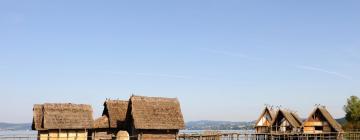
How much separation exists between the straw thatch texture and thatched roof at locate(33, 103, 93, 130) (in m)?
0.90

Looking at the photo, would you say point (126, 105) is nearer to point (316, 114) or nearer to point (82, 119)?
point (82, 119)

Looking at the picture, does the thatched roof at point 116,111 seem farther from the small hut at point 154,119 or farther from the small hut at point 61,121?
the small hut at point 154,119

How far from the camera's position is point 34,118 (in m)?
38.0

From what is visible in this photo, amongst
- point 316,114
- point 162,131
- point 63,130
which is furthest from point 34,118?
point 316,114

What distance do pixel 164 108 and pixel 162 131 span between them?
2.32m

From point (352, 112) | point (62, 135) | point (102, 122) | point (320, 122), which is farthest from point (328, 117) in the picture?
point (62, 135)

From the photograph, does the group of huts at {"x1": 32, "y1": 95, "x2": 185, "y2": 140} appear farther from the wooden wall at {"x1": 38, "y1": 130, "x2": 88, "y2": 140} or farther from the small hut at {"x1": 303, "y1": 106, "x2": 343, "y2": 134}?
the small hut at {"x1": 303, "y1": 106, "x2": 343, "y2": 134}

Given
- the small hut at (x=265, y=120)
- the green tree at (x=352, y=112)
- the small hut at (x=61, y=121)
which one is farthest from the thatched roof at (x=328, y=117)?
the small hut at (x=61, y=121)

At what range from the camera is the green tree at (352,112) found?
6372cm

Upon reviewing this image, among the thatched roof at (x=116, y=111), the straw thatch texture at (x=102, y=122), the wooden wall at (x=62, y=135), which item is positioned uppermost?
the thatched roof at (x=116, y=111)

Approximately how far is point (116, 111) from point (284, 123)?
72.9 ft

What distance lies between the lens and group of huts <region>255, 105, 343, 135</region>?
172 ft

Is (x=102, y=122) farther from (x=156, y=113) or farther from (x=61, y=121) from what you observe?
(x=156, y=113)

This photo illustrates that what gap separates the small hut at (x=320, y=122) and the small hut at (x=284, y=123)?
117cm
